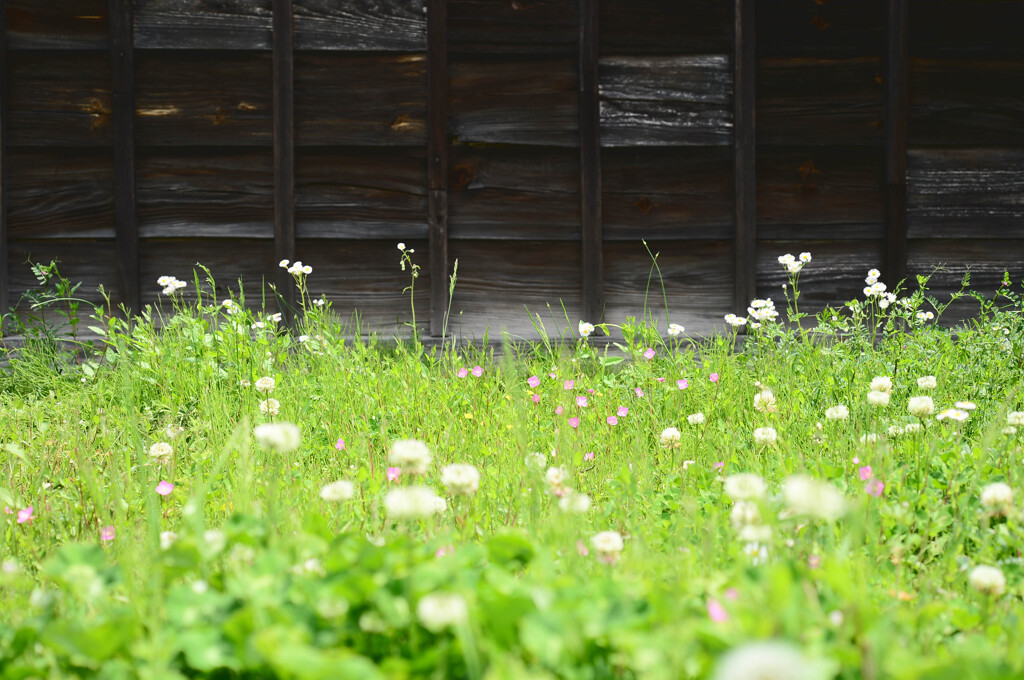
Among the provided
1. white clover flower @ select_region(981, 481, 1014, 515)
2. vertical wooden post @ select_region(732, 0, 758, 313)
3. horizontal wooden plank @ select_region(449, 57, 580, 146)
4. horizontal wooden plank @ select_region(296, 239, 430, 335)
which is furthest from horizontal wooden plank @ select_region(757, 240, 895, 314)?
white clover flower @ select_region(981, 481, 1014, 515)

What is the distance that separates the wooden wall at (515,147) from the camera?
407 centimetres

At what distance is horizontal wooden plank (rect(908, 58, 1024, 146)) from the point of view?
4.28 meters

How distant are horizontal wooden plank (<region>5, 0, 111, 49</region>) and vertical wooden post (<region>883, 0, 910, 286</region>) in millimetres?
4199

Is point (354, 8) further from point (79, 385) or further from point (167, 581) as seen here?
point (167, 581)

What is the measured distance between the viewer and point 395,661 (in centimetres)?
82

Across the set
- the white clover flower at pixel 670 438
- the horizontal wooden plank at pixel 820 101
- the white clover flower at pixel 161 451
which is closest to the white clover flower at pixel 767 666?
the white clover flower at pixel 670 438

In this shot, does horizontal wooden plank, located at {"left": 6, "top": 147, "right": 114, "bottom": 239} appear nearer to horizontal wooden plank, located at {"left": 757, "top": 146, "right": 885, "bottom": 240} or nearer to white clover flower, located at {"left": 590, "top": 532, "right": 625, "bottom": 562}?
horizontal wooden plank, located at {"left": 757, "top": 146, "right": 885, "bottom": 240}

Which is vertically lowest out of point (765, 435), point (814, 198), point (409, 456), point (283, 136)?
point (765, 435)

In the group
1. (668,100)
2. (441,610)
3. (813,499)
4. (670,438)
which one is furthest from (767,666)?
(668,100)

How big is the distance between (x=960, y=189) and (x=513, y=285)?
2.56m

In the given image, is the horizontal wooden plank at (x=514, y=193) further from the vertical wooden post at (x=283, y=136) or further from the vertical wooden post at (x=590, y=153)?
the vertical wooden post at (x=283, y=136)

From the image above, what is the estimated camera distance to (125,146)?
13.3ft

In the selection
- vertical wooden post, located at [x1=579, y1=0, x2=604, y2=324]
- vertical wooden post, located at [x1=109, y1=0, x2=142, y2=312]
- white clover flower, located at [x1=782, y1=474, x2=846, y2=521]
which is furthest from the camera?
vertical wooden post, located at [x1=579, y1=0, x2=604, y2=324]

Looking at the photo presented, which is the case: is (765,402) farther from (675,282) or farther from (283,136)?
(283,136)
